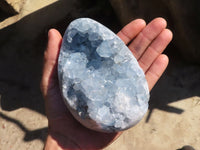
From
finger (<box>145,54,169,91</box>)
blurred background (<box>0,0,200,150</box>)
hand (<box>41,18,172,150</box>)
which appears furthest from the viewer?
blurred background (<box>0,0,200,150</box>)

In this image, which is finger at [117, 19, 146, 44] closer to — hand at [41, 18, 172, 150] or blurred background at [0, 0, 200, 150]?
hand at [41, 18, 172, 150]

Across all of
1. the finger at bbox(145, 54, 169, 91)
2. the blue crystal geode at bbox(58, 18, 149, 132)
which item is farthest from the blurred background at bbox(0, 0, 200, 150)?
the blue crystal geode at bbox(58, 18, 149, 132)

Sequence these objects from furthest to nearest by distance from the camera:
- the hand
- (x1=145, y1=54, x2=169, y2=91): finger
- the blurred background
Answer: the blurred background
(x1=145, y1=54, x2=169, y2=91): finger
the hand

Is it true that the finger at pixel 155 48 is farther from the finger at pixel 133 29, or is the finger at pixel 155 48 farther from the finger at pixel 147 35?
the finger at pixel 133 29

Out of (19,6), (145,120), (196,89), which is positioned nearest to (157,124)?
(145,120)

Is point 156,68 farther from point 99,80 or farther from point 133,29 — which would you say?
point 99,80

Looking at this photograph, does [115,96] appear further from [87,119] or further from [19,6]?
[19,6]

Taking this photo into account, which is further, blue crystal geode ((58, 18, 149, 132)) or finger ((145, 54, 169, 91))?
finger ((145, 54, 169, 91))
